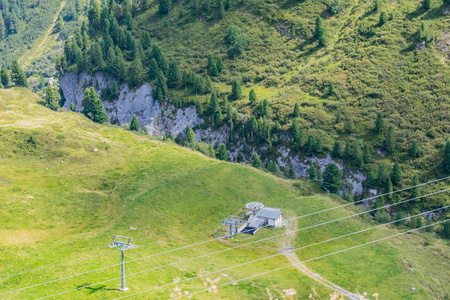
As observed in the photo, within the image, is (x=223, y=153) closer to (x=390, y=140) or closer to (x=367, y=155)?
(x=367, y=155)

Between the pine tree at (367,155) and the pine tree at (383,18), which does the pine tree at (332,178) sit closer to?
the pine tree at (367,155)

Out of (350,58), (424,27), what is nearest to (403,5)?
(424,27)

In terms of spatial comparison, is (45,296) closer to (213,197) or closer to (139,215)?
(139,215)

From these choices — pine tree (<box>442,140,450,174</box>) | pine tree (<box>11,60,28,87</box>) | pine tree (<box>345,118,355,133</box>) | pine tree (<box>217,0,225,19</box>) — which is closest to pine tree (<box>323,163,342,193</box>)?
pine tree (<box>345,118,355,133</box>)

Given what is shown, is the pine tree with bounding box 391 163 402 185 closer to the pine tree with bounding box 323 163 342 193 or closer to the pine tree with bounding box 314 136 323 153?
the pine tree with bounding box 323 163 342 193

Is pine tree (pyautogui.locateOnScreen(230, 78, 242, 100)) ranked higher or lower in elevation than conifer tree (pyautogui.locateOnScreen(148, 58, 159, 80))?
lower

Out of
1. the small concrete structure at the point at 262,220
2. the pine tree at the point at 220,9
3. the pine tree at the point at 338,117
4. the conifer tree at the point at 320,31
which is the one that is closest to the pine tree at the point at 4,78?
the pine tree at the point at 220,9
